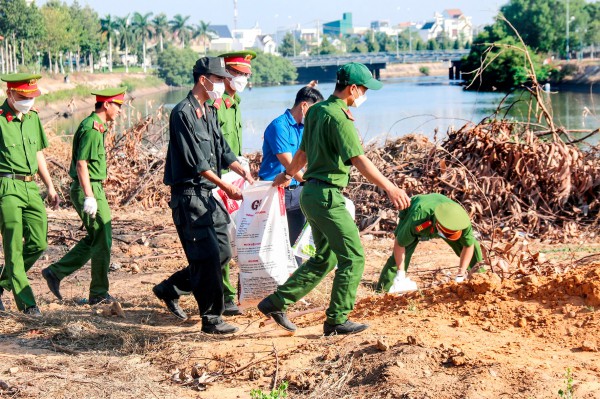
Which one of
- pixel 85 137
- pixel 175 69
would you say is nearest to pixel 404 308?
pixel 85 137

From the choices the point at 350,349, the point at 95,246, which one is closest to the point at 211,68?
the point at 350,349

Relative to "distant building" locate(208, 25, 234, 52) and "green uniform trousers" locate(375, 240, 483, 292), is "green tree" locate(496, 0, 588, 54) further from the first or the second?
"green uniform trousers" locate(375, 240, 483, 292)

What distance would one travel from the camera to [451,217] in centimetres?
693

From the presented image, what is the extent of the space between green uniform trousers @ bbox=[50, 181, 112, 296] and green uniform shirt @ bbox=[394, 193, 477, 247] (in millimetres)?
2403

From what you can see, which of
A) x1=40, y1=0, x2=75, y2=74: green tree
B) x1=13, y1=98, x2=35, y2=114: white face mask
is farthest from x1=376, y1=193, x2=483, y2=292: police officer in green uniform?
x1=40, y1=0, x2=75, y2=74: green tree

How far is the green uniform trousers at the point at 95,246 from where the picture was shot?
730cm

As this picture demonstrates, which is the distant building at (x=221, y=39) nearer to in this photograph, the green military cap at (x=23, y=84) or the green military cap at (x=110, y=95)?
the green military cap at (x=110, y=95)

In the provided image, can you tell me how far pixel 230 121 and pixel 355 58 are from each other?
3966 inches

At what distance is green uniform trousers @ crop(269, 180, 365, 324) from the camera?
5535 millimetres

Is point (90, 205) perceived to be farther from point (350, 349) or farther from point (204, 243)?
point (350, 349)

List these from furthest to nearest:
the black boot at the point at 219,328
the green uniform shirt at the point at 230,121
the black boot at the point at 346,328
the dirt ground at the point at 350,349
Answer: the green uniform shirt at the point at 230,121, the black boot at the point at 219,328, the black boot at the point at 346,328, the dirt ground at the point at 350,349

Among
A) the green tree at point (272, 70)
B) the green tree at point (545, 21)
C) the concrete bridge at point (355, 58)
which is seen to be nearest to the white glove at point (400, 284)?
the green tree at point (272, 70)

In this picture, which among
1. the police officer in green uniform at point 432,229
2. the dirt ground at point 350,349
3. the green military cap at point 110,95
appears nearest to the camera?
the dirt ground at point 350,349

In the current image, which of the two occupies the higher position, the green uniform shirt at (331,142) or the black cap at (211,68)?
the black cap at (211,68)
